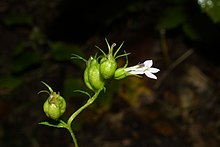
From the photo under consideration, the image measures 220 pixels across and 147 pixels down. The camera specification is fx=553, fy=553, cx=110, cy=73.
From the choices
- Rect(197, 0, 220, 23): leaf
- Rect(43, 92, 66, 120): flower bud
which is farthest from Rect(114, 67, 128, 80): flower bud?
Rect(197, 0, 220, 23): leaf

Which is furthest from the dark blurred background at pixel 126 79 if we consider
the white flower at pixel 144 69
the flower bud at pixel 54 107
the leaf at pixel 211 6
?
the flower bud at pixel 54 107

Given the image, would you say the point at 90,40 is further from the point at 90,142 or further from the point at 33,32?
Result: the point at 90,142

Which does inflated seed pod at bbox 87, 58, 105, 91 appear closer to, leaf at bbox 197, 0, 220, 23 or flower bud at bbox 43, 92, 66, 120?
flower bud at bbox 43, 92, 66, 120

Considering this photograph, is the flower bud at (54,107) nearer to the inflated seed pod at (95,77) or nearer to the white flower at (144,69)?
the inflated seed pod at (95,77)

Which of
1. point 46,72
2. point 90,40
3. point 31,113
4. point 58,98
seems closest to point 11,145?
point 31,113

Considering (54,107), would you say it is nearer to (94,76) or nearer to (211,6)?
(94,76)

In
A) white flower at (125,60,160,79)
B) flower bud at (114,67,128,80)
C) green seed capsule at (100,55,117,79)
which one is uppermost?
green seed capsule at (100,55,117,79)
